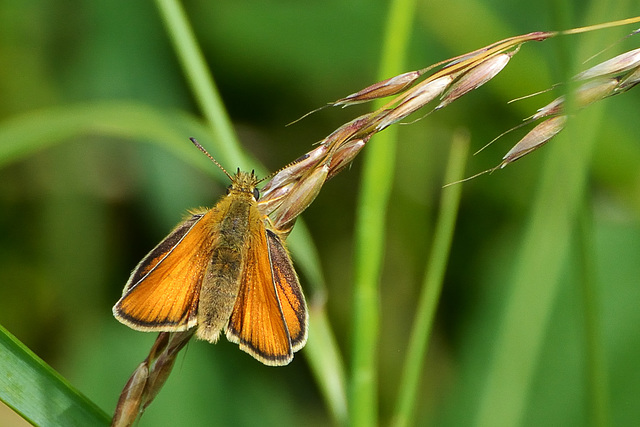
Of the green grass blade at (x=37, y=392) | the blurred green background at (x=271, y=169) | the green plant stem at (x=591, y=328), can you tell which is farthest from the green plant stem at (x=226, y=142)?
the green plant stem at (x=591, y=328)

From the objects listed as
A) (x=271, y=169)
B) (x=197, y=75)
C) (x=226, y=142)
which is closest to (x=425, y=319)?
(x=226, y=142)

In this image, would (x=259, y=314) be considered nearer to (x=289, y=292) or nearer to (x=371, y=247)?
(x=289, y=292)

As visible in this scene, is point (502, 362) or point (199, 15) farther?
point (199, 15)

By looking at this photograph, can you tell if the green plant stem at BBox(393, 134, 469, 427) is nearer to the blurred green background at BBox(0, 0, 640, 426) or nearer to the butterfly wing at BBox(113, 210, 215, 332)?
the butterfly wing at BBox(113, 210, 215, 332)

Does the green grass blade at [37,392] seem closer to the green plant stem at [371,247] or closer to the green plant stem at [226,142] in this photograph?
the green plant stem at [371,247]

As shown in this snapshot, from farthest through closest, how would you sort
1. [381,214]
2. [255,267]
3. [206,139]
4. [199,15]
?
[199,15], [206,139], [255,267], [381,214]

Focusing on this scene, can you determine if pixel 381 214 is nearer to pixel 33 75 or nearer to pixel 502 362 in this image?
pixel 502 362

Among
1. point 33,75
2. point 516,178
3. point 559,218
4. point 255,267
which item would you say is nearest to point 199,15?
point 33,75
